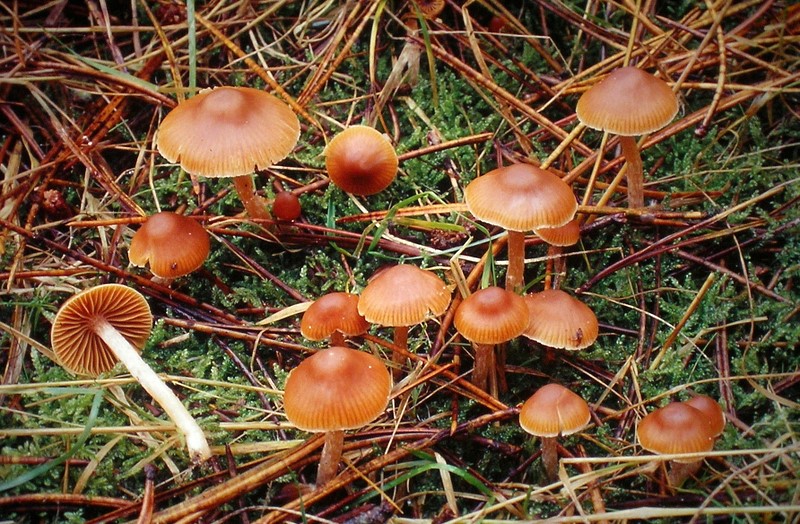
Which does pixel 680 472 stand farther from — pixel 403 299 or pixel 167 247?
pixel 167 247

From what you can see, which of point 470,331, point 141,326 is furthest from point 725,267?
point 141,326

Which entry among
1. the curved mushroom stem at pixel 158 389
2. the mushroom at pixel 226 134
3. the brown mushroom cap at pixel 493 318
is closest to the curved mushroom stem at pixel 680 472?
the brown mushroom cap at pixel 493 318

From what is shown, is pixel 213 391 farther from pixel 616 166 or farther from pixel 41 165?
pixel 616 166

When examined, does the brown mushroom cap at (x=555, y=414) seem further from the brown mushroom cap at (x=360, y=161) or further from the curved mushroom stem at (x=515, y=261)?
the brown mushroom cap at (x=360, y=161)

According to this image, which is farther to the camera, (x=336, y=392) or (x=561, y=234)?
(x=561, y=234)

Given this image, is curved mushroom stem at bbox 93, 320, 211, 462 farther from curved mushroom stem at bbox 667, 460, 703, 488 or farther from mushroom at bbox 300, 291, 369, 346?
curved mushroom stem at bbox 667, 460, 703, 488

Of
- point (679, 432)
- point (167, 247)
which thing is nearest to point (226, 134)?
point (167, 247)

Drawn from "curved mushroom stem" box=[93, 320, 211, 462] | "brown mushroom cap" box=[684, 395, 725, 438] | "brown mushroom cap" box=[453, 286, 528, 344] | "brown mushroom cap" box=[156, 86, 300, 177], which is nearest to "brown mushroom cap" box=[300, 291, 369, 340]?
"brown mushroom cap" box=[453, 286, 528, 344]
